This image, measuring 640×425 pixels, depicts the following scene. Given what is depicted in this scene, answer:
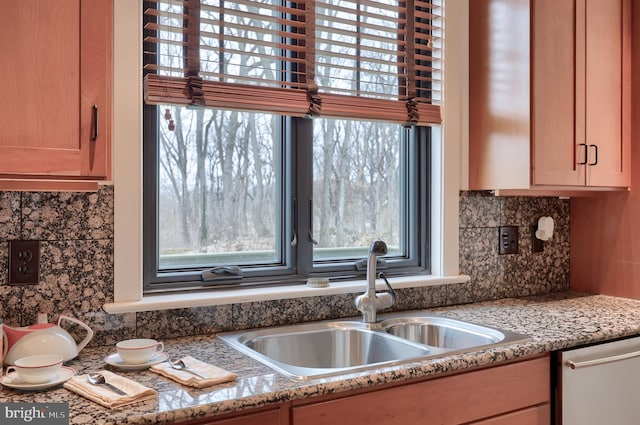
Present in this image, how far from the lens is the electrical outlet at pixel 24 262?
1.62 m

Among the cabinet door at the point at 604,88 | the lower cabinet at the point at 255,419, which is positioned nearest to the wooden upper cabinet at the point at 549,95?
the cabinet door at the point at 604,88

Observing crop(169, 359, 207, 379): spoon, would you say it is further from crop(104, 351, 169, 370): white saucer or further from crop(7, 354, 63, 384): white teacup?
crop(7, 354, 63, 384): white teacup

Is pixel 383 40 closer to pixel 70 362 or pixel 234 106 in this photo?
pixel 234 106

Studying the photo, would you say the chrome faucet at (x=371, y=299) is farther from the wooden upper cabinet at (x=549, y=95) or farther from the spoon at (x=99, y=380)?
the spoon at (x=99, y=380)

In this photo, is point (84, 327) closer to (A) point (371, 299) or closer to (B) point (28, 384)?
(B) point (28, 384)

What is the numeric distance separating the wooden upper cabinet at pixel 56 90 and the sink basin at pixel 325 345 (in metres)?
0.73

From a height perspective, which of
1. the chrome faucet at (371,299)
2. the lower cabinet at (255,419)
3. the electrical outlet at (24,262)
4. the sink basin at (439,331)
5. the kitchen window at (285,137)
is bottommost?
the lower cabinet at (255,419)

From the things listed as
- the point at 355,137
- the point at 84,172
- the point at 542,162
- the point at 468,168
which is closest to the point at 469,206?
the point at 468,168

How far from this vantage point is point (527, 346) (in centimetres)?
175

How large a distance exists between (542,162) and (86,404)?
5.82 feet

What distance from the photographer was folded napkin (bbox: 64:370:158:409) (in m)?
1.24

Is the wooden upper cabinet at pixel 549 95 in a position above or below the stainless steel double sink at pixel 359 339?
above

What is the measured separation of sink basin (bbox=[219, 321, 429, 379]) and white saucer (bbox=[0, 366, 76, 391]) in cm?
51

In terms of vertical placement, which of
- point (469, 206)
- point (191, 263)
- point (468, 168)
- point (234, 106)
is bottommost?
point (191, 263)
